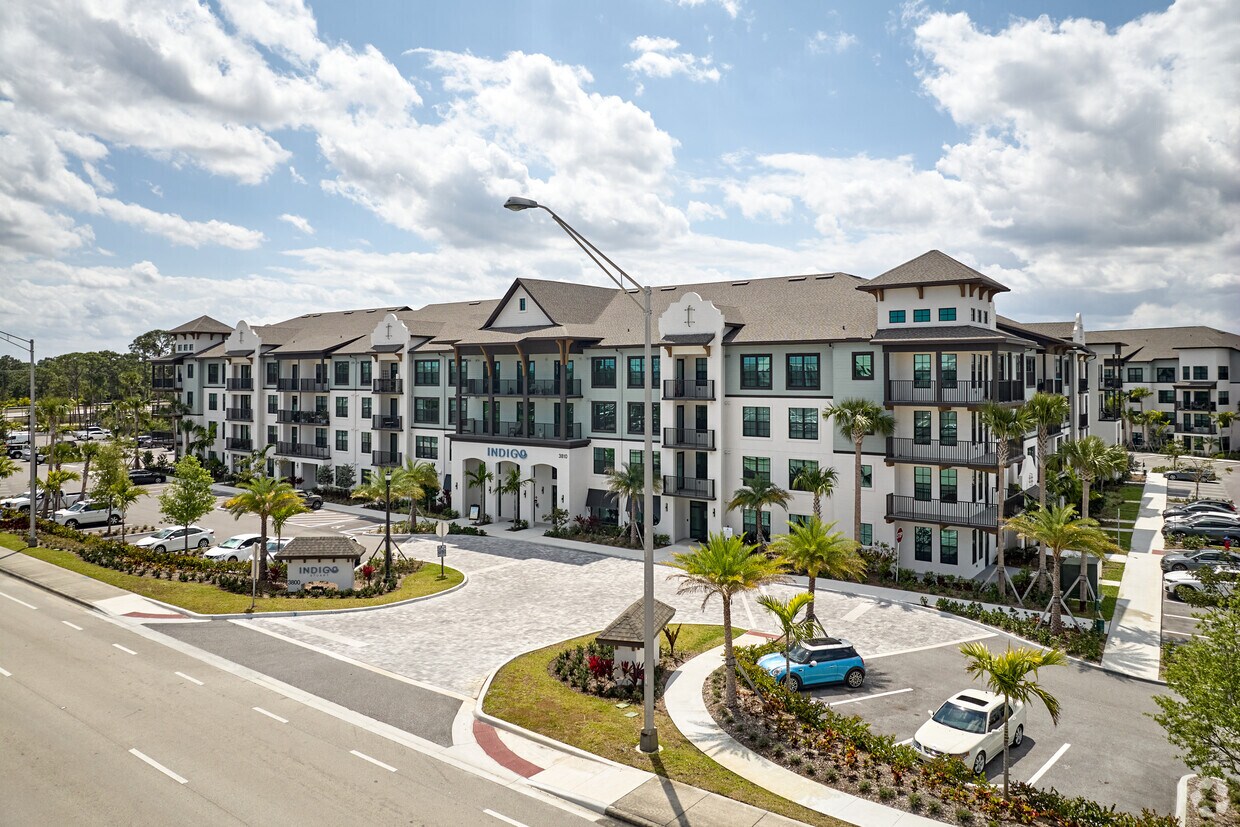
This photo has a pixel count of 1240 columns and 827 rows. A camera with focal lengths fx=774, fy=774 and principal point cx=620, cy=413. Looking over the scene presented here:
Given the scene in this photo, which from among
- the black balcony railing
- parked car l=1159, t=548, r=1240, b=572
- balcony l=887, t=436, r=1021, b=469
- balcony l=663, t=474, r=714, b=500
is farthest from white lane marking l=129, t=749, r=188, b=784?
parked car l=1159, t=548, r=1240, b=572

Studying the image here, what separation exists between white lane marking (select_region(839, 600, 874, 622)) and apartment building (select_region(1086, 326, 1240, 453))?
62.4 m

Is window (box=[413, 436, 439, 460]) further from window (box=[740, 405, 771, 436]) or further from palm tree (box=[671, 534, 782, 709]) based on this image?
palm tree (box=[671, 534, 782, 709])

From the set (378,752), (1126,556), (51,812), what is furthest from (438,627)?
(1126,556)

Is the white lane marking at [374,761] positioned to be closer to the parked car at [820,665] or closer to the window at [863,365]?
the parked car at [820,665]

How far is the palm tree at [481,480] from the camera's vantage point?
50.9m

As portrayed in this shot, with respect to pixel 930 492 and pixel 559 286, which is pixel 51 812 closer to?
pixel 930 492

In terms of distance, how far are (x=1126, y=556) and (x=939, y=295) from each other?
18.9m

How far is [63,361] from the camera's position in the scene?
5832 inches

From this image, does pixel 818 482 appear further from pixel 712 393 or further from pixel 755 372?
pixel 712 393

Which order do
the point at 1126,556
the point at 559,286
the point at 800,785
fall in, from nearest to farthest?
the point at 800,785
the point at 1126,556
the point at 559,286

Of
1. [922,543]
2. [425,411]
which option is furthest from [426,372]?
[922,543]

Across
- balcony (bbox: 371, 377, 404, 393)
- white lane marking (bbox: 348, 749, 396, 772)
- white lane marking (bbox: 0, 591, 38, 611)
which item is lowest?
white lane marking (bbox: 348, 749, 396, 772)

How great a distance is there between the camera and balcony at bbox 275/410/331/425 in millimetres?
65438

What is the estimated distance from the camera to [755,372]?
42906mm
